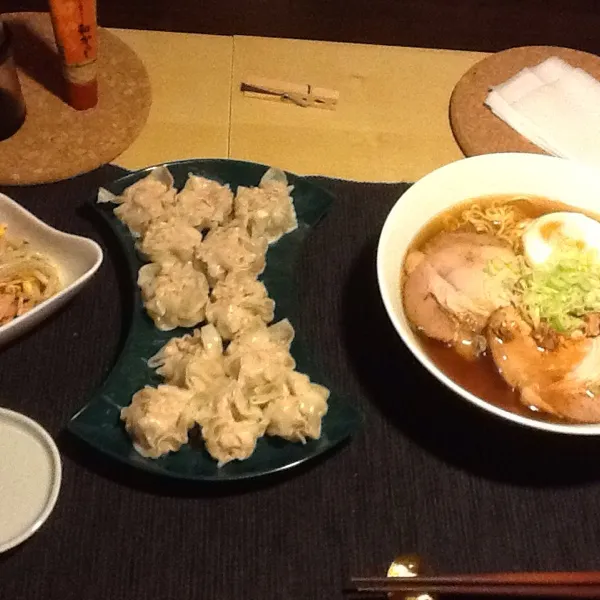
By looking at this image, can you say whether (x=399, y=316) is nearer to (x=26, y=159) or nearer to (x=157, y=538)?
(x=157, y=538)

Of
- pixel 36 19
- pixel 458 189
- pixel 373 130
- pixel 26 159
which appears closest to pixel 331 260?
pixel 458 189

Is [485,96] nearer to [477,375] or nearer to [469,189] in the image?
[469,189]

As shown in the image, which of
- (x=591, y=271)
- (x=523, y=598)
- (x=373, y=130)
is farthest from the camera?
(x=373, y=130)

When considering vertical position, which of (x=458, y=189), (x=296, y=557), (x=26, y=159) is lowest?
(x=296, y=557)

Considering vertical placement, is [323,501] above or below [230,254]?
below

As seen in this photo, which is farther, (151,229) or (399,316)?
(151,229)

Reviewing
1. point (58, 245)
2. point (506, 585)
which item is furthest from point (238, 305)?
point (506, 585)

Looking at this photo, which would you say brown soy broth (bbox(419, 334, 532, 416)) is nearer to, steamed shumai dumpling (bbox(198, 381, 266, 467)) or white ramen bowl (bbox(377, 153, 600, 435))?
white ramen bowl (bbox(377, 153, 600, 435))
